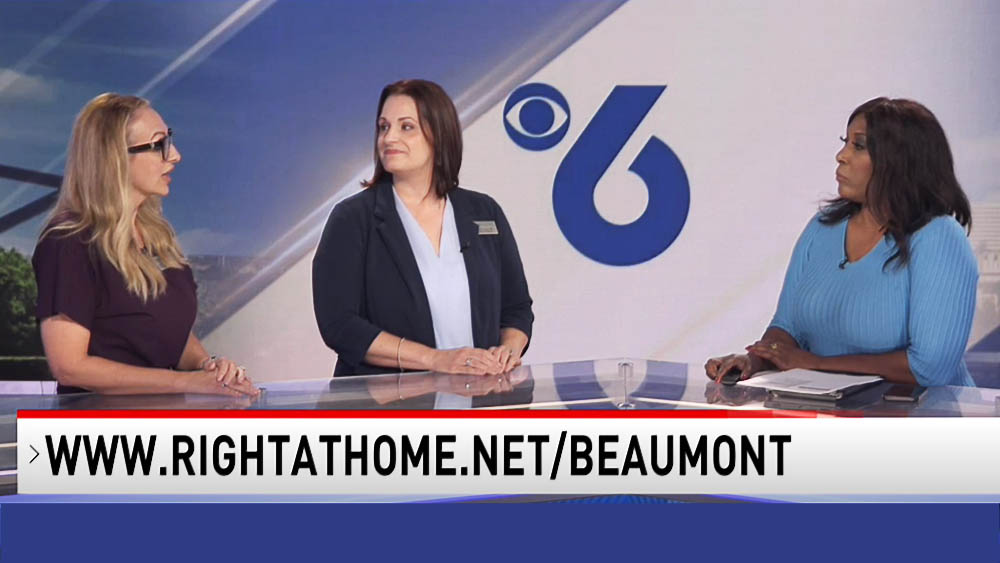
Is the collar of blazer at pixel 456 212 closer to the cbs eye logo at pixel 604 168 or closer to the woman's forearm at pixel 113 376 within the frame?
the woman's forearm at pixel 113 376

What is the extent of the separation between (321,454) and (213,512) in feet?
0.72

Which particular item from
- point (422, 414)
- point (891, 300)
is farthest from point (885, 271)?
point (422, 414)

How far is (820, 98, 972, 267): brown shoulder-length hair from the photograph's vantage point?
2.91m

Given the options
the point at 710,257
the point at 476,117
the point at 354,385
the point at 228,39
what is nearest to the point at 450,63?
the point at 476,117

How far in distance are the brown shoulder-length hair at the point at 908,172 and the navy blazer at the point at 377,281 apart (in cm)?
101

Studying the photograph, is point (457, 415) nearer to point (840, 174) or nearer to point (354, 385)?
point (354, 385)

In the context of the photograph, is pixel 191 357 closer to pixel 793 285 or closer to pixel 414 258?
pixel 414 258

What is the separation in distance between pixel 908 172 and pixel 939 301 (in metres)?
0.36

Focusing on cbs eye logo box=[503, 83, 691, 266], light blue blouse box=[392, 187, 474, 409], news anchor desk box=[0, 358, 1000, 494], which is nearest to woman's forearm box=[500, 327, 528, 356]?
light blue blouse box=[392, 187, 474, 409]

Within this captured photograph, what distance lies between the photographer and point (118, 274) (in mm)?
2598

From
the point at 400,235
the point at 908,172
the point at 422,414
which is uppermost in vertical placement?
the point at 908,172

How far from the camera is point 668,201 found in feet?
17.9

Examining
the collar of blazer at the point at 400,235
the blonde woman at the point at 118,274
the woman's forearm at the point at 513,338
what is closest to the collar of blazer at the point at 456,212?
the collar of blazer at the point at 400,235

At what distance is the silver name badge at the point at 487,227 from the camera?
318 centimetres
